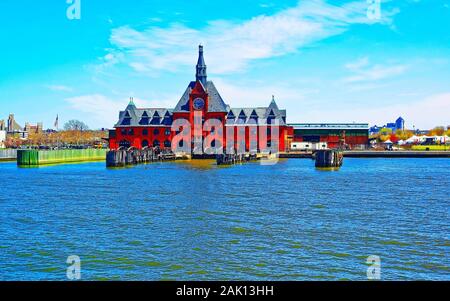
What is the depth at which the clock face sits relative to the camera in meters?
119

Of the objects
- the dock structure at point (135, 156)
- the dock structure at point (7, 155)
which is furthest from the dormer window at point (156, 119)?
the dock structure at point (7, 155)

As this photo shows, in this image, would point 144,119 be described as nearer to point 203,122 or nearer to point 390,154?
point 203,122

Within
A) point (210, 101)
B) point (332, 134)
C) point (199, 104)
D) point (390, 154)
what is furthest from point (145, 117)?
point (390, 154)

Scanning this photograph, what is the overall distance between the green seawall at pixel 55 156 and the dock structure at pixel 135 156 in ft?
47.0

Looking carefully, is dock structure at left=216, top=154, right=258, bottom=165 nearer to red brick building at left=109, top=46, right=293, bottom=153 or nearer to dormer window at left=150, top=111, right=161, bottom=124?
red brick building at left=109, top=46, right=293, bottom=153

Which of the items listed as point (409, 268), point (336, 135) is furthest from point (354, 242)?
point (336, 135)

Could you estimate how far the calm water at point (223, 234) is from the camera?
64.3ft

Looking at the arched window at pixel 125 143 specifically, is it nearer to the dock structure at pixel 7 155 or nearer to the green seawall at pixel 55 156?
the green seawall at pixel 55 156

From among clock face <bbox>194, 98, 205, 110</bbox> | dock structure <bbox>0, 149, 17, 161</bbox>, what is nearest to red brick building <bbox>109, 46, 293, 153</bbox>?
clock face <bbox>194, 98, 205, 110</bbox>

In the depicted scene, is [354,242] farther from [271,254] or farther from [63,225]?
[63,225]

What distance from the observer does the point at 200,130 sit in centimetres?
11950

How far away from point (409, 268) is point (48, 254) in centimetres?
1508

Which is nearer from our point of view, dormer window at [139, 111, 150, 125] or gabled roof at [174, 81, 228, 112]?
gabled roof at [174, 81, 228, 112]

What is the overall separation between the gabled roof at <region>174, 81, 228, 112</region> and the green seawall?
22.8 metres
